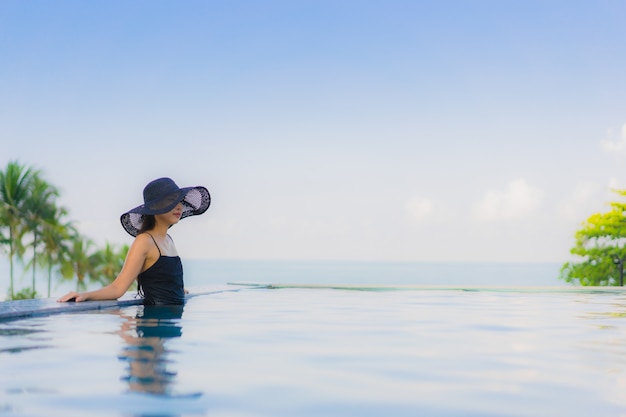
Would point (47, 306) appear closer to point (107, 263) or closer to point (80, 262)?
point (80, 262)

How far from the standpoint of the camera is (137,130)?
231ft

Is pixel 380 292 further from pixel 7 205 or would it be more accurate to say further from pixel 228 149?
pixel 228 149

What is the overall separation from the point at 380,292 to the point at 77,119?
194 feet

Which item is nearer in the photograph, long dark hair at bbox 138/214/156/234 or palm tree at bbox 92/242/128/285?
long dark hair at bbox 138/214/156/234

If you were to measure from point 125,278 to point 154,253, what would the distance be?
292 mm

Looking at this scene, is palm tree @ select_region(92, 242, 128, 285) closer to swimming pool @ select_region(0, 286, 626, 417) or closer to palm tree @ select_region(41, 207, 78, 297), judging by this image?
palm tree @ select_region(41, 207, 78, 297)

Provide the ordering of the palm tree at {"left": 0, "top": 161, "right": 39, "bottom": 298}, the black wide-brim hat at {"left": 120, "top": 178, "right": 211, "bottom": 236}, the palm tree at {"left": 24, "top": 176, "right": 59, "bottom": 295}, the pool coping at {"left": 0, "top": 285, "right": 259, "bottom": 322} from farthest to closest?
1. the palm tree at {"left": 24, "top": 176, "right": 59, "bottom": 295}
2. the palm tree at {"left": 0, "top": 161, "right": 39, "bottom": 298}
3. the black wide-brim hat at {"left": 120, "top": 178, "right": 211, "bottom": 236}
4. the pool coping at {"left": 0, "top": 285, "right": 259, "bottom": 322}

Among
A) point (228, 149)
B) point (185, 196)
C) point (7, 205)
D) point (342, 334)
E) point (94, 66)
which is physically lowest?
point (342, 334)

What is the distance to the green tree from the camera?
1296 inches

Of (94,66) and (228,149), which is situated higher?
(94,66)

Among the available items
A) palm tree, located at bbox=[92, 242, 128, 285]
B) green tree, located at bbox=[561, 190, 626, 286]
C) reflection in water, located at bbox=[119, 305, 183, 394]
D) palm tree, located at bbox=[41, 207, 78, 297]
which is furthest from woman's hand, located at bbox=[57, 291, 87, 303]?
palm tree, located at bbox=[92, 242, 128, 285]

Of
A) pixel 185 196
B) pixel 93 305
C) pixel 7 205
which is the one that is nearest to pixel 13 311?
pixel 93 305

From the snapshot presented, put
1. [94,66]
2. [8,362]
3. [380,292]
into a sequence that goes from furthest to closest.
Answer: [94,66]
[380,292]
[8,362]

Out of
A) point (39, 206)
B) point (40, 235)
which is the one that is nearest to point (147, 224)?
point (39, 206)
